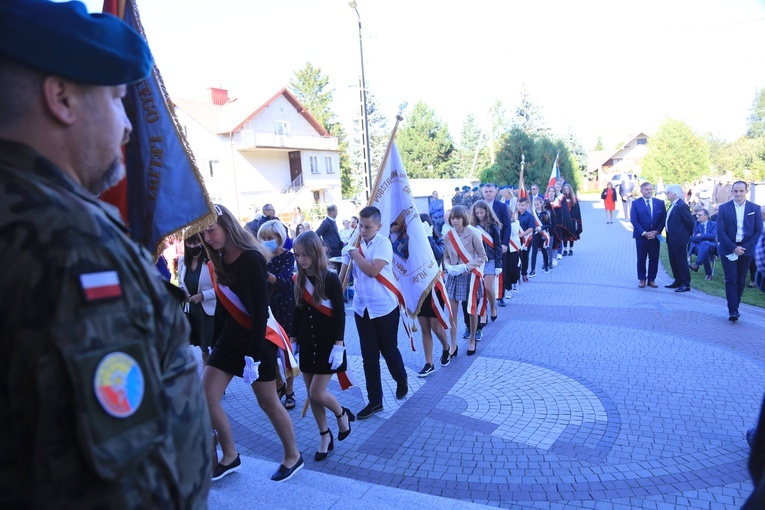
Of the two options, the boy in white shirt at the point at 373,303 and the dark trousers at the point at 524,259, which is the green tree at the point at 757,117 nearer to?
the dark trousers at the point at 524,259

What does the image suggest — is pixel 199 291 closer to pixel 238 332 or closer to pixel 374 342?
pixel 374 342

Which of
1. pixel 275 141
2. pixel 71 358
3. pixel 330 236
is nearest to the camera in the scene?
pixel 71 358


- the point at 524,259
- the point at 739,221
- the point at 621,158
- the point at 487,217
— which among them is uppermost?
the point at 621,158

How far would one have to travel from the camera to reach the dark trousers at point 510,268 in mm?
11453

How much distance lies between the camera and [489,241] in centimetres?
856

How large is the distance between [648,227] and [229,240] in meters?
10.4

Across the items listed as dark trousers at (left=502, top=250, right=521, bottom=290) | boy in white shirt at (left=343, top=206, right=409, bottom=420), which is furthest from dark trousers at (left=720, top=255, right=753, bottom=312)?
boy in white shirt at (left=343, top=206, right=409, bottom=420)

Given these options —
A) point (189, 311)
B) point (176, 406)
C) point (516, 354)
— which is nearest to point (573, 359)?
point (516, 354)

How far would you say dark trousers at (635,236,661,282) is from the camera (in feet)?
38.3

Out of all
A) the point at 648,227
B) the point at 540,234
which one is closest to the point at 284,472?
the point at 648,227

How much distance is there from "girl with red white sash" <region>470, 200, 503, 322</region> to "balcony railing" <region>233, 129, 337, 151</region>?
32.0 metres

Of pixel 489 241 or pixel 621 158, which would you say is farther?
pixel 621 158

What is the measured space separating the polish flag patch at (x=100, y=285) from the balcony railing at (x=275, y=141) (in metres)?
38.8

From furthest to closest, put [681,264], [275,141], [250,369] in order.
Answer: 1. [275,141]
2. [681,264]
3. [250,369]
